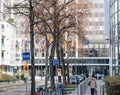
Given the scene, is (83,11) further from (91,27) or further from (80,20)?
(91,27)

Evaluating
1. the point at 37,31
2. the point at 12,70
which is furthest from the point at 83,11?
the point at 12,70

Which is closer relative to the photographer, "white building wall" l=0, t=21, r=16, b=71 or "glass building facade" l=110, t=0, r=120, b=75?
"glass building facade" l=110, t=0, r=120, b=75

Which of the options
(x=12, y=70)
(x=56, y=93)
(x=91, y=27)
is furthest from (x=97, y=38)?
(x=56, y=93)

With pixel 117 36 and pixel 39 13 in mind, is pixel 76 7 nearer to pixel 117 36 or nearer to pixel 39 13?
pixel 39 13

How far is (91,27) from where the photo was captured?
127688 millimetres

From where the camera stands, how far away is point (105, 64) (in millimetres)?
130750

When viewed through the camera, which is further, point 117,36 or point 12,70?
point 12,70

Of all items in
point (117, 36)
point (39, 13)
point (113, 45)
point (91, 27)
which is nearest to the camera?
point (39, 13)

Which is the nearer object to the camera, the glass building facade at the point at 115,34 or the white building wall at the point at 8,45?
the glass building facade at the point at 115,34

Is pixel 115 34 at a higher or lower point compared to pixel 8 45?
lower

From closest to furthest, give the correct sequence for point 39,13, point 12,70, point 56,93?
point 56,93, point 39,13, point 12,70

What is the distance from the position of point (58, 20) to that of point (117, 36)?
36.4ft

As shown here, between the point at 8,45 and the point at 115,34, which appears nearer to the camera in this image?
the point at 115,34

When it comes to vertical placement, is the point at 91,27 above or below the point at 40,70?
above
